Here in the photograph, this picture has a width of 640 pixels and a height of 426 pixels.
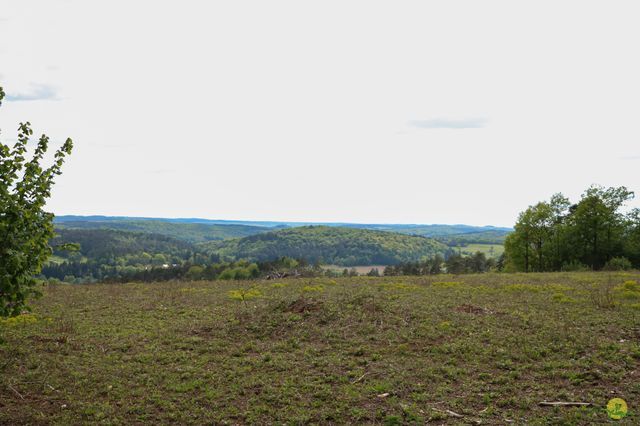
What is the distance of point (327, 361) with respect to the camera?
12.3m

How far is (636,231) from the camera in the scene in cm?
4994

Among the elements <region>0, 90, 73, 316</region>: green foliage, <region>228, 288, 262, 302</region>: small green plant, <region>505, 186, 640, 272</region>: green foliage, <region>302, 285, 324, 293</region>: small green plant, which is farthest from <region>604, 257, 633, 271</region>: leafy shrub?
<region>0, 90, 73, 316</region>: green foliage

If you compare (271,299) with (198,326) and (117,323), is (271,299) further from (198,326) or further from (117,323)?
(117,323)

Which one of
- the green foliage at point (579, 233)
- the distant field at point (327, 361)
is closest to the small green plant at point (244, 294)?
the distant field at point (327, 361)

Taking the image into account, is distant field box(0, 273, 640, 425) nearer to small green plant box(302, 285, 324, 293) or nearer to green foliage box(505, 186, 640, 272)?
small green plant box(302, 285, 324, 293)

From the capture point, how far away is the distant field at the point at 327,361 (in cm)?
924

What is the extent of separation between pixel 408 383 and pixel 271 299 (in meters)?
11.9

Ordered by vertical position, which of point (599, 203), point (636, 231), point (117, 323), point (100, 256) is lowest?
point (100, 256)

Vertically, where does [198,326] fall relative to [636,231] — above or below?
below

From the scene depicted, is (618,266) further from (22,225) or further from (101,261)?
(101,261)

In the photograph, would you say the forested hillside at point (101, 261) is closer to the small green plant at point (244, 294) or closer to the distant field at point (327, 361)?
the small green plant at point (244, 294)

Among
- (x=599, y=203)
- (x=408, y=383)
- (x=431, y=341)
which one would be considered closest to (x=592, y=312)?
(x=431, y=341)

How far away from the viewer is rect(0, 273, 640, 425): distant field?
9242mm

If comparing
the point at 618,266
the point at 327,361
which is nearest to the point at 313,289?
the point at 327,361
